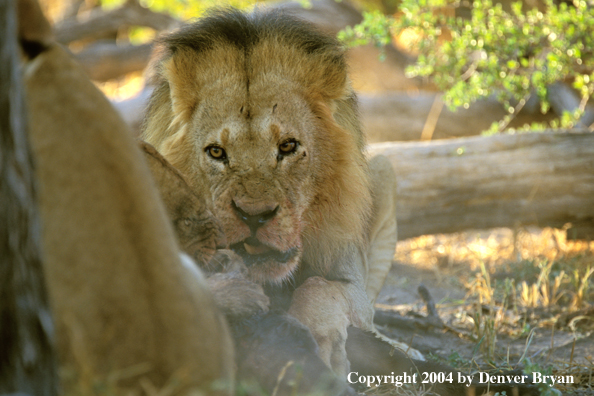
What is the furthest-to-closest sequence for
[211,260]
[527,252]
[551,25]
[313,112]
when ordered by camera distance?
[527,252] → [551,25] → [313,112] → [211,260]

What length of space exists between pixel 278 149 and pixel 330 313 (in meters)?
0.87

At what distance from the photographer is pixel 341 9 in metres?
9.39

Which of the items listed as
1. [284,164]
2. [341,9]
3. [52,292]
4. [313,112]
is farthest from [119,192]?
[341,9]

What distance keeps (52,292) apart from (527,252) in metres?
5.61

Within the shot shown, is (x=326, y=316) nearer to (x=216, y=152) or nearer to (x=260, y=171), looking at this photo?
(x=260, y=171)

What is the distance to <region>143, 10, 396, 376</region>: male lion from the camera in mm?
2863

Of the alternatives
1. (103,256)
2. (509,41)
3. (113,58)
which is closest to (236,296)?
(103,256)

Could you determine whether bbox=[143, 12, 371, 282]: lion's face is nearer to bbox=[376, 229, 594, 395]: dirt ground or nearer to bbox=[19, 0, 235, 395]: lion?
bbox=[376, 229, 594, 395]: dirt ground

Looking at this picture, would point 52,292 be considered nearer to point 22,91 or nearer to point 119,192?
point 119,192

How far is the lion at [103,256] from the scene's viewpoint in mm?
1472

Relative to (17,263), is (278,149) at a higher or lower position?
lower

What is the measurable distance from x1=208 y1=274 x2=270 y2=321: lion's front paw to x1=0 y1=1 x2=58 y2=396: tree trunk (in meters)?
0.74

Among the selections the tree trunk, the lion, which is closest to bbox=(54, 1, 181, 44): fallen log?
the lion

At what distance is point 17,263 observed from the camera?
1.36 metres
